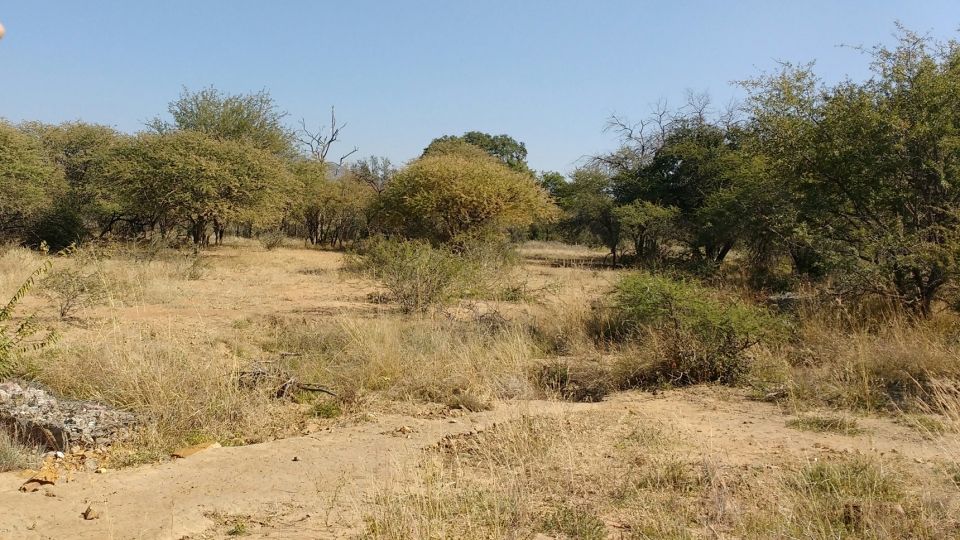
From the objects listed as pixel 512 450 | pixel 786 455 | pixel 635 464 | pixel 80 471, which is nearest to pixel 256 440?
pixel 80 471

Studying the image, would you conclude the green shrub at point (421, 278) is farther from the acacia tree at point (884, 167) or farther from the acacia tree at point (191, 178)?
the acacia tree at point (191, 178)

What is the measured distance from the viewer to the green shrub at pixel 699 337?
760 centimetres

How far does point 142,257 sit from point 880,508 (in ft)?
66.2

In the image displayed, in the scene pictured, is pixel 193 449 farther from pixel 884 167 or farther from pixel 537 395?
pixel 884 167

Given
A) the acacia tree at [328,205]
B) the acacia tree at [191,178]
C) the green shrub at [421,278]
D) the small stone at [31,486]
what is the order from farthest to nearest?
the acacia tree at [328,205], the acacia tree at [191,178], the green shrub at [421,278], the small stone at [31,486]

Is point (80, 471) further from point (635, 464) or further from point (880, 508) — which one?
point (880, 508)

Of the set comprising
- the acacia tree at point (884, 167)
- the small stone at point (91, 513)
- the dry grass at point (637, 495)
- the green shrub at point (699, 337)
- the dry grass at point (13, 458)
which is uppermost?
the acacia tree at point (884, 167)

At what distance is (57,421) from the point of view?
5.47 meters

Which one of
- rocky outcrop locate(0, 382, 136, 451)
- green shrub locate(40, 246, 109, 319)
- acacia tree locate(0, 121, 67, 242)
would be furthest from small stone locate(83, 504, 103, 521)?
acacia tree locate(0, 121, 67, 242)

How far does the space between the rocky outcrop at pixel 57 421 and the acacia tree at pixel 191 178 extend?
1790 centimetres

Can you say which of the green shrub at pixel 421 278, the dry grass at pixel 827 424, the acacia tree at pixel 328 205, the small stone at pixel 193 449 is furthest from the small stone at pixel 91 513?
the acacia tree at pixel 328 205

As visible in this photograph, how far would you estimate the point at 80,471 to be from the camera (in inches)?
201

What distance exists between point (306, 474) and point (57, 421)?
2.17m

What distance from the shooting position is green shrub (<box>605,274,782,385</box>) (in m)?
7.60
